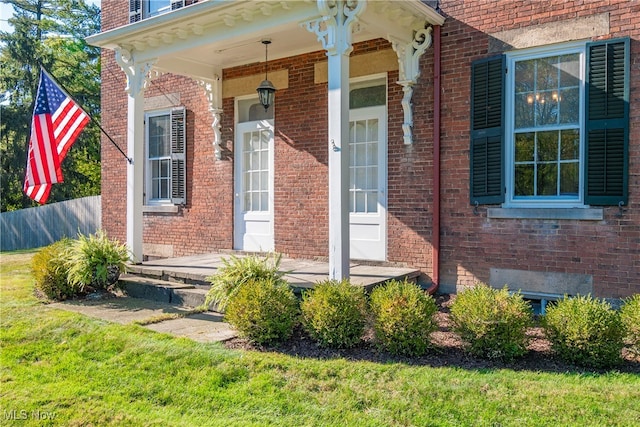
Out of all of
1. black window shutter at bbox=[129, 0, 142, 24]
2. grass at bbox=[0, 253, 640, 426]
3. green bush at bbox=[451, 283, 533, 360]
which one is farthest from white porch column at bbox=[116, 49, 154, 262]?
green bush at bbox=[451, 283, 533, 360]

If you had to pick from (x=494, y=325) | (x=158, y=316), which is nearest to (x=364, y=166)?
(x=158, y=316)

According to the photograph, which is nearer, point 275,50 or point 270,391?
point 270,391

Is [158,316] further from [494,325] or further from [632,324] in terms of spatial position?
[632,324]

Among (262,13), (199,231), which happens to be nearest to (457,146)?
(262,13)

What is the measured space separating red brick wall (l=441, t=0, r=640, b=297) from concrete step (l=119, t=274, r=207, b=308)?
10.6 feet

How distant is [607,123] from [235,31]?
15.2 ft

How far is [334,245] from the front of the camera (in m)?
5.98

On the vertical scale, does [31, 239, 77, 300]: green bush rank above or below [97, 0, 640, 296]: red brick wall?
below

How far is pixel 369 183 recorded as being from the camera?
779 centimetres

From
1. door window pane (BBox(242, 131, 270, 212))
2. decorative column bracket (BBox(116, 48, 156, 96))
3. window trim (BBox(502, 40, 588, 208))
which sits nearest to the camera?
window trim (BBox(502, 40, 588, 208))

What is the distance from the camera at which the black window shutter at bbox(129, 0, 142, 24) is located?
10.1 meters

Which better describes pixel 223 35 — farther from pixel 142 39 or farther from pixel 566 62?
pixel 566 62

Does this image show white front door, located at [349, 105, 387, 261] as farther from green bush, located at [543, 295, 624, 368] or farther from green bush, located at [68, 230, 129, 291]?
green bush, located at [68, 230, 129, 291]

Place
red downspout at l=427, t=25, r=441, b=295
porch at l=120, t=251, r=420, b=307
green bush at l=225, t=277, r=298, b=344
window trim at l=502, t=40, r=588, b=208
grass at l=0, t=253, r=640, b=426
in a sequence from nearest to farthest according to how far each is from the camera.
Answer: grass at l=0, t=253, r=640, b=426 < green bush at l=225, t=277, r=298, b=344 < window trim at l=502, t=40, r=588, b=208 < porch at l=120, t=251, r=420, b=307 < red downspout at l=427, t=25, r=441, b=295
